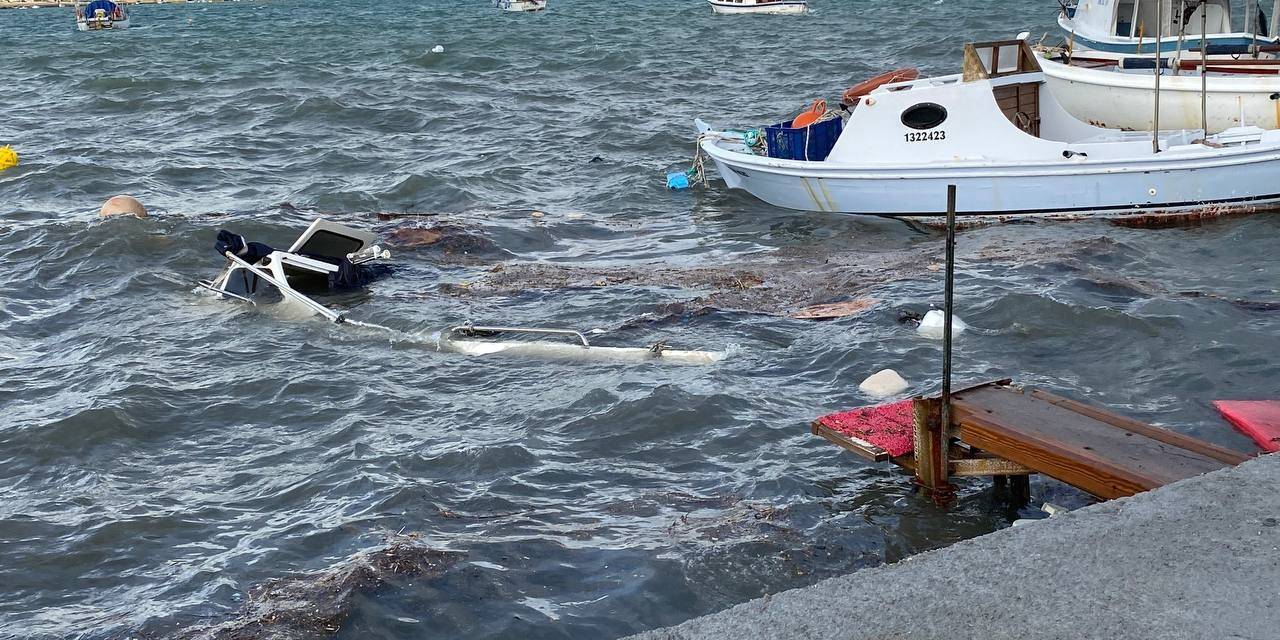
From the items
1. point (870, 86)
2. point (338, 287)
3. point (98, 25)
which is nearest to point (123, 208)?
point (338, 287)

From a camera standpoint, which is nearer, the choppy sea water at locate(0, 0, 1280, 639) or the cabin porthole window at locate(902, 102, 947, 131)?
the choppy sea water at locate(0, 0, 1280, 639)

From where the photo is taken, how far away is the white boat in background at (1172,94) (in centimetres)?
1447

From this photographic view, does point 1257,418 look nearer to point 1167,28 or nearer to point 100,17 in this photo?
point 1167,28

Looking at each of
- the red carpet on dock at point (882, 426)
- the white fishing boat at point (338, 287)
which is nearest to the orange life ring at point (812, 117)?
the white fishing boat at point (338, 287)

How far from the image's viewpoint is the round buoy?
51.9 ft

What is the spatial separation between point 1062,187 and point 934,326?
4.10m

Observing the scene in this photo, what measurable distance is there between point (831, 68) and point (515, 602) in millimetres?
27154

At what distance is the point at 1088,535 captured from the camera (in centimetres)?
420

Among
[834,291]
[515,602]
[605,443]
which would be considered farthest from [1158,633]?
[834,291]

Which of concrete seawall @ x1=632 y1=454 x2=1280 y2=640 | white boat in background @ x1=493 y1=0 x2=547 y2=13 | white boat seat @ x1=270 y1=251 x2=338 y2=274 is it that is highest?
concrete seawall @ x1=632 y1=454 x2=1280 y2=640

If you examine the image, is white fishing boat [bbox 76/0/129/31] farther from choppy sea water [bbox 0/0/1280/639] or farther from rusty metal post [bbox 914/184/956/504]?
rusty metal post [bbox 914/184/956/504]

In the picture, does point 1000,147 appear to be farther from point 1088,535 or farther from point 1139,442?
point 1088,535

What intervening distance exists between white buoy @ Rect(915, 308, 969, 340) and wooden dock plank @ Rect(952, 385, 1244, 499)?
3.65 meters

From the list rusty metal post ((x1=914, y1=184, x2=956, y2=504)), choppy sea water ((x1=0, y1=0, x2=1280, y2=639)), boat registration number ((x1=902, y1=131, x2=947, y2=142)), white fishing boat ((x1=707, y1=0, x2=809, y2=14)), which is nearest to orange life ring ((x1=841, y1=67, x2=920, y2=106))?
boat registration number ((x1=902, y1=131, x2=947, y2=142))
